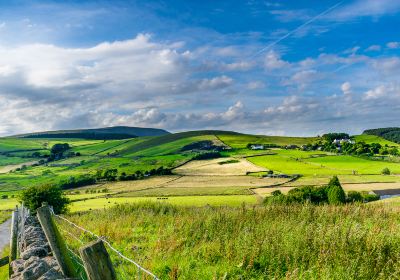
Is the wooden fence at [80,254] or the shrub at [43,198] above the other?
the wooden fence at [80,254]

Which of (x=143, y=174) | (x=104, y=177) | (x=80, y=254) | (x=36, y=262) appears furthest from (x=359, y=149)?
(x=80, y=254)

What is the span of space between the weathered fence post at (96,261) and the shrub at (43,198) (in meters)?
43.1

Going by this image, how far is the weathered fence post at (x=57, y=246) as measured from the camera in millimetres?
6266

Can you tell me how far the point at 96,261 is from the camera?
3.73 m

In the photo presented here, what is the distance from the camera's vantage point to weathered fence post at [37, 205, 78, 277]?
6266 mm

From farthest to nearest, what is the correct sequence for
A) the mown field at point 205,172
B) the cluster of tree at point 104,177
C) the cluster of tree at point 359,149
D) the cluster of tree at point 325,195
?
1. the cluster of tree at point 359,149
2. the cluster of tree at point 104,177
3. the mown field at point 205,172
4. the cluster of tree at point 325,195

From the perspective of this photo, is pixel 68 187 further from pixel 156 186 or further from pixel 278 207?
pixel 278 207

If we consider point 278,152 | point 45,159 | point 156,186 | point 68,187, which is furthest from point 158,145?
point 156,186

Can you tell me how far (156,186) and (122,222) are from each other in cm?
7323

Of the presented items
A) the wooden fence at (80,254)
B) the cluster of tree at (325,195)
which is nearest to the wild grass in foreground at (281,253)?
the wooden fence at (80,254)

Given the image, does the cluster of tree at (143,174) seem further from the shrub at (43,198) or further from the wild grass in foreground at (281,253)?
the wild grass in foreground at (281,253)

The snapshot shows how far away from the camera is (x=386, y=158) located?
125812 mm

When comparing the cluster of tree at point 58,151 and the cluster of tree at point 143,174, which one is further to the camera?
the cluster of tree at point 58,151

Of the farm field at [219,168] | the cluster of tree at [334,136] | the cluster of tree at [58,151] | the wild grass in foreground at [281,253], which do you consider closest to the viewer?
the wild grass in foreground at [281,253]
